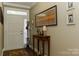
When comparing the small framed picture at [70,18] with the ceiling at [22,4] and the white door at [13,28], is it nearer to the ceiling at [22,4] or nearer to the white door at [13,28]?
the ceiling at [22,4]

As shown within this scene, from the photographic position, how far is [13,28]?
4.74 ft

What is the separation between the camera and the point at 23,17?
147cm

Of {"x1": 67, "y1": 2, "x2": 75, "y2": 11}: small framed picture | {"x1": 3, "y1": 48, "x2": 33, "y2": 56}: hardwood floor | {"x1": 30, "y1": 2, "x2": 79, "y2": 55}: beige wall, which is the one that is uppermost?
{"x1": 67, "y1": 2, "x2": 75, "y2": 11}: small framed picture

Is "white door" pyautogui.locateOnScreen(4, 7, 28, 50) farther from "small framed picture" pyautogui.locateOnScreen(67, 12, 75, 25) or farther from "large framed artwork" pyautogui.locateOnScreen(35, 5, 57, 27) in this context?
"small framed picture" pyautogui.locateOnScreen(67, 12, 75, 25)

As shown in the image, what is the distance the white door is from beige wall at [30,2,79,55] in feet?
0.64

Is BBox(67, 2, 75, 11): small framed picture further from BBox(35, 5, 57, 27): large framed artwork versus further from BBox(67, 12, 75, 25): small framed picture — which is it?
BBox(35, 5, 57, 27): large framed artwork

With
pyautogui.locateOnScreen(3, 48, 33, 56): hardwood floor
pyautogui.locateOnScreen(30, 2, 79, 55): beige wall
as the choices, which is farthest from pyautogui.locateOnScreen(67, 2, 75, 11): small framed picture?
pyautogui.locateOnScreen(3, 48, 33, 56): hardwood floor

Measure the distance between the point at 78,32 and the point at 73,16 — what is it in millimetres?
253

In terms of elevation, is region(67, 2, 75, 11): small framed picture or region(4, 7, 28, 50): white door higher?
region(67, 2, 75, 11): small framed picture

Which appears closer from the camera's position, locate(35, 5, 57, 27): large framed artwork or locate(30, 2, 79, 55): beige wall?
locate(30, 2, 79, 55): beige wall

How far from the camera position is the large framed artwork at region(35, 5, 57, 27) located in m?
1.46

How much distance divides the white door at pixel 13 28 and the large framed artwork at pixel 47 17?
0.22 m

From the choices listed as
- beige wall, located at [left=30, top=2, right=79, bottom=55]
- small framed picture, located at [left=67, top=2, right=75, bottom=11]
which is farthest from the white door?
small framed picture, located at [left=67, top=2, right=75, bottom=11]

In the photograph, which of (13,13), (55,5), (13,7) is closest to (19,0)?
(13,7)
